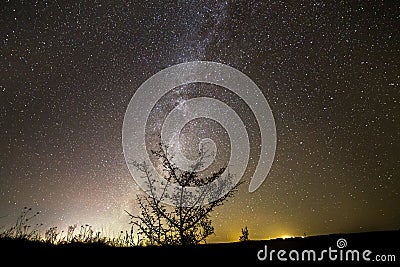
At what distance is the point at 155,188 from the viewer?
576 inches

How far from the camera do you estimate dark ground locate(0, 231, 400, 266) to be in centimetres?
281

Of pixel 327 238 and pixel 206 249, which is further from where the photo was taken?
pixel 206 249

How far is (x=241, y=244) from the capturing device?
342 cm

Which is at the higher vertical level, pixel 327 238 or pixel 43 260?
pixel 327 238

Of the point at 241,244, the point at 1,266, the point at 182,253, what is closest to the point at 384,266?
the point at 241,244

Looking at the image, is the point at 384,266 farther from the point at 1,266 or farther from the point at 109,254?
the point at 1,266

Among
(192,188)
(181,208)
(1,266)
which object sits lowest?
(1,266)

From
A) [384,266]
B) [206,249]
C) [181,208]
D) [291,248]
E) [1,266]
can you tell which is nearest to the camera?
[384,266]

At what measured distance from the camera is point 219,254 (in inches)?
129

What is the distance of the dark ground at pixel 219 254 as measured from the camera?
281 centimetres

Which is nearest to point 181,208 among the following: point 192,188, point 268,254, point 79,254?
point 192,188

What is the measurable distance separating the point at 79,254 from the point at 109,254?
39cm

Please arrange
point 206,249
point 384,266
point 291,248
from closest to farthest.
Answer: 1. point 384,266
2. point 291,248
3. point 206,249

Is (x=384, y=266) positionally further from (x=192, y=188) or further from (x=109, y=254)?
(x=192, y=188)
